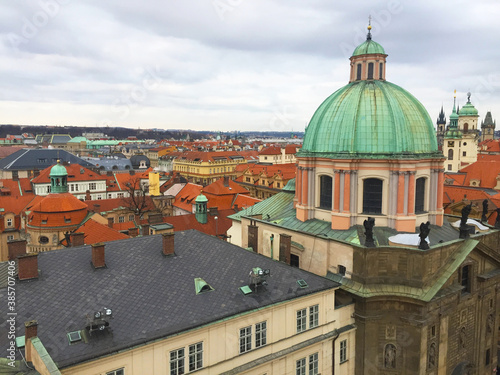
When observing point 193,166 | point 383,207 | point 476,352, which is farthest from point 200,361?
point 193,166

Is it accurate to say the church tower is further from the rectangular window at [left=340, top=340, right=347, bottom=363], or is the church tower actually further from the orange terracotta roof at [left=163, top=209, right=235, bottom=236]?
the orange terracotta roof at [left=163, top=209, right=235, bottom=236]

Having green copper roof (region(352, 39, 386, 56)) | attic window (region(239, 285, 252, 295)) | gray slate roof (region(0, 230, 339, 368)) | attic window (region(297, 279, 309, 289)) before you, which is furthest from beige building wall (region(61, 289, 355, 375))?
green copper roof (region(352, 39, 386, 56))

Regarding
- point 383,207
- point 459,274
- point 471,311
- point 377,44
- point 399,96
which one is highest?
point 377,44

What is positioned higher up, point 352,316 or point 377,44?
point 377,44

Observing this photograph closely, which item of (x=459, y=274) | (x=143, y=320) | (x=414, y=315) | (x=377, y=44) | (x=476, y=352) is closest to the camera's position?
(x=143, y=320)

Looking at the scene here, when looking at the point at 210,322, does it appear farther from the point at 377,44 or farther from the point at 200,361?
the point at 377,44

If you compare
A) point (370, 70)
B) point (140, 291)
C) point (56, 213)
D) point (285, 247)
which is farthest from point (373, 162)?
point (56, 213)

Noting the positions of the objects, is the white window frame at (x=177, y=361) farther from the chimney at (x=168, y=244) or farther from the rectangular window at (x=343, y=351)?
the rectangular window at (x=343, y=351)
